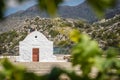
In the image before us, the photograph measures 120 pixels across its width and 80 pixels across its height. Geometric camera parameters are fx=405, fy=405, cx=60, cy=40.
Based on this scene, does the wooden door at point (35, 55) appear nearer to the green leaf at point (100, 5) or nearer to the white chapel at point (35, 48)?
the white chapel at point (35, 48)

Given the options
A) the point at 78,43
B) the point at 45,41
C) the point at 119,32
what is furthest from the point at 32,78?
the point at 119,32

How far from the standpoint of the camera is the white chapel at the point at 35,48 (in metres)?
39.0

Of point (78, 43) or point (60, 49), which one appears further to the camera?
point (60, 49)

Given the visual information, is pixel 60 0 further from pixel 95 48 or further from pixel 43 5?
pixel 95 48

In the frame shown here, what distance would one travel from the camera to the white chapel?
39.0m

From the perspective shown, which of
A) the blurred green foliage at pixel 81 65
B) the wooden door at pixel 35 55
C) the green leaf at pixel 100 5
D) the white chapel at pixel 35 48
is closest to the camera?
the green leaf at pixel 100 5

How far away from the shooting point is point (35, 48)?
3950cm

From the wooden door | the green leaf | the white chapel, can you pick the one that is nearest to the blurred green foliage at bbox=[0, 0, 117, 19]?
the green leaf

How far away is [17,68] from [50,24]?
373ft

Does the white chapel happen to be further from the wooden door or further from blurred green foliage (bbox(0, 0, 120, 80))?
blurred green foliage (bbox(0, 0, 120, 80))

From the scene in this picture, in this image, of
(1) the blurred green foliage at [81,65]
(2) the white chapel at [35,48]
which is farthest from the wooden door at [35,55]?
(1) the blurred green foliage at [81,65]

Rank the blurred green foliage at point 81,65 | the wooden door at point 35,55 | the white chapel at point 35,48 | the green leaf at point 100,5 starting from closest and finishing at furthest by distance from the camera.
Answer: the green leaf at point 100,5, the blurred green foliage at point 81,65, the white chapel at point 35,48, the wooden door at point 35,55

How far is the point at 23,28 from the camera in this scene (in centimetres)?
11906

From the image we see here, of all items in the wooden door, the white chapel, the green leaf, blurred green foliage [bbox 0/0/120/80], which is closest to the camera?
the green leaf
